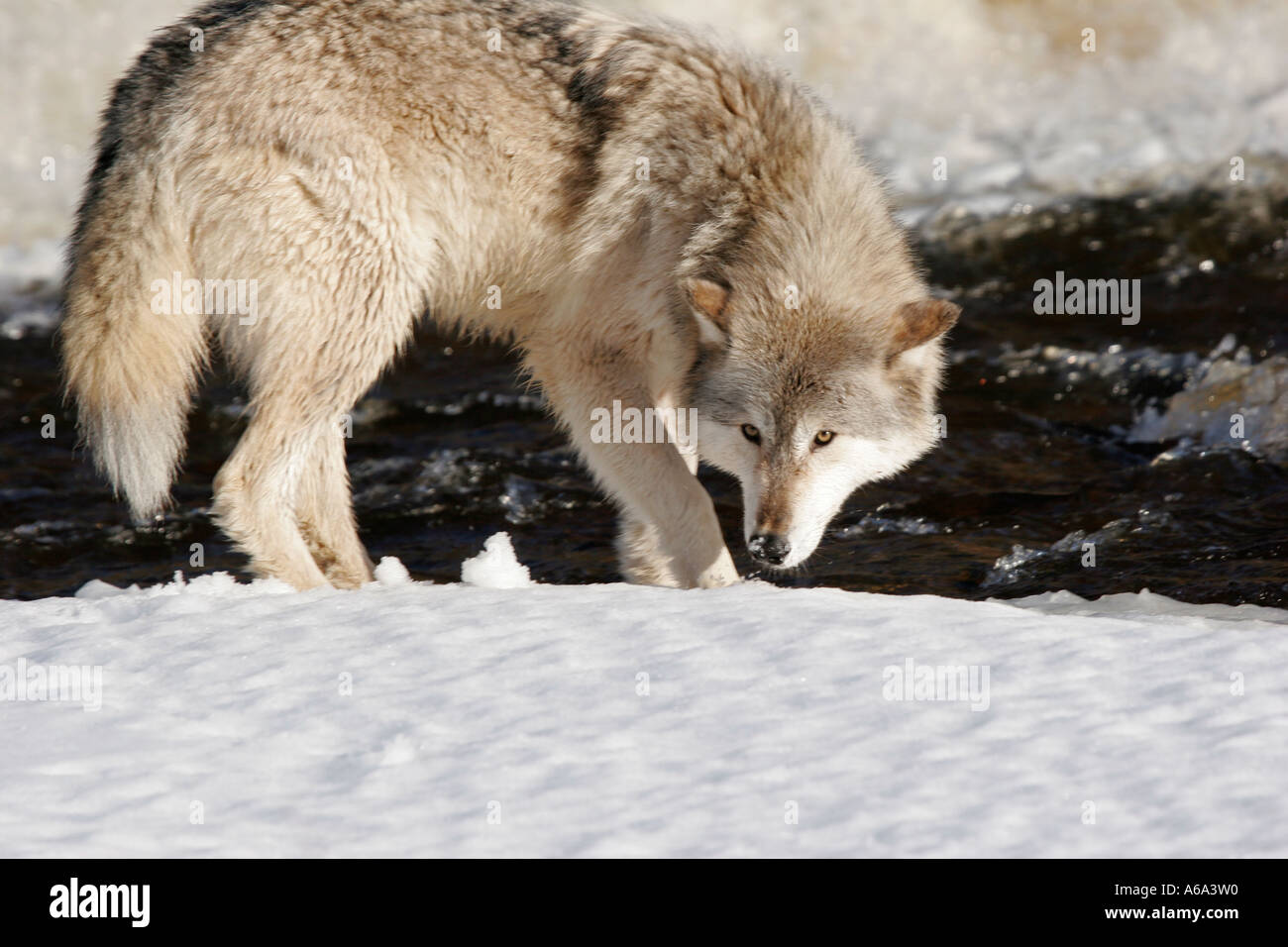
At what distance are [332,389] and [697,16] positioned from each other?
9511 mm

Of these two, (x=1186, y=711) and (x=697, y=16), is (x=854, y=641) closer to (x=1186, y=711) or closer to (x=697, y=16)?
(x=1186, y=711)

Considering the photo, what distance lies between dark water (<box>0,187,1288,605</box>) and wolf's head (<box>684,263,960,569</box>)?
93cm

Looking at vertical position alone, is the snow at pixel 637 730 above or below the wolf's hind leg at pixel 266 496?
below

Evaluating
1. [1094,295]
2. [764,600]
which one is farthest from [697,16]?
[764,600]

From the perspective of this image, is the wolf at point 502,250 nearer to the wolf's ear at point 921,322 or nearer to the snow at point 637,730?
the wolf's ear at point 921,322

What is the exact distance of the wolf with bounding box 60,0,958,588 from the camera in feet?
15.6

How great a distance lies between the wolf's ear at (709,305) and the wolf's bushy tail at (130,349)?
188cm

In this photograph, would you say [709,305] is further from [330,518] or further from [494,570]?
[330,518]

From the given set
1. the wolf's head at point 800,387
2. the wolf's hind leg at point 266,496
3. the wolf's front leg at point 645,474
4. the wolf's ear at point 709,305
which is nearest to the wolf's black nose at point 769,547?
the wolf's head at point 800,387

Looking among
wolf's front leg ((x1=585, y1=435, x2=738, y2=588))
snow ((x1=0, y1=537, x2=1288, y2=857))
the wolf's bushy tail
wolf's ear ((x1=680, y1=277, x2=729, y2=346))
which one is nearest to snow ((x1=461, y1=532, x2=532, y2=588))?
snow ((x1=0, y1=537, x2=1288, y2=857))

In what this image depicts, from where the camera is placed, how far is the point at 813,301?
15.8ft

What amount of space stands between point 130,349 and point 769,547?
8.11ft

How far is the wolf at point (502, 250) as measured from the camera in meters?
4.77

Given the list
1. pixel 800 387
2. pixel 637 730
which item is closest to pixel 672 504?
pixel 800 387
